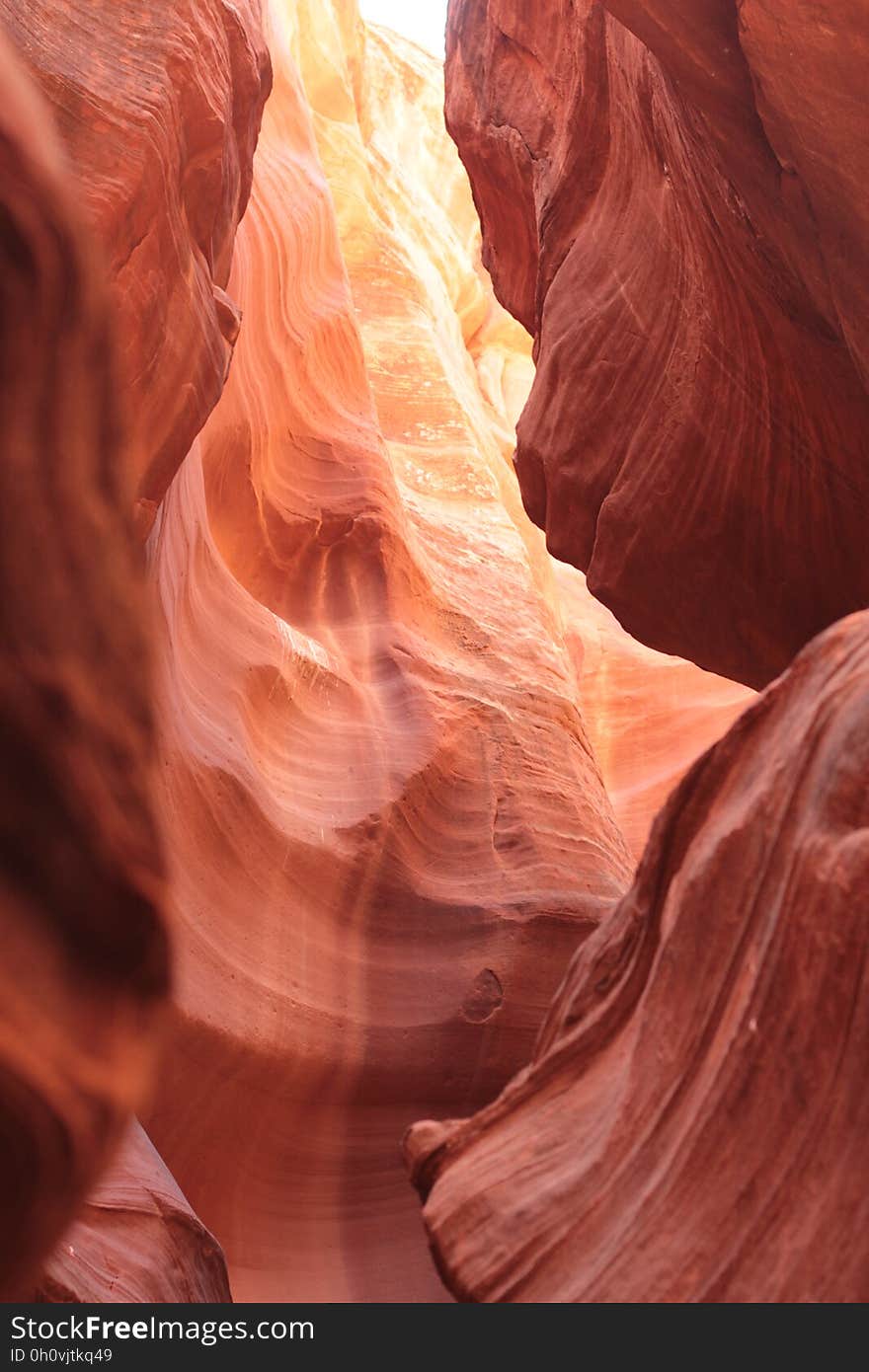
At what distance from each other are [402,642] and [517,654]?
4.32 feet

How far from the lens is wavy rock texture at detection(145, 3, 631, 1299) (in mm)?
6504

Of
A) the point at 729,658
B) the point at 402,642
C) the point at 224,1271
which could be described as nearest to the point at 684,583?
the point at 729,658

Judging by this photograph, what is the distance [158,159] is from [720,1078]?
11.7 ft

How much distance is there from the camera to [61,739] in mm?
1628

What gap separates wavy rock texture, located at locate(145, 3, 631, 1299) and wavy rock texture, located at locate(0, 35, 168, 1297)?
438 centimetres

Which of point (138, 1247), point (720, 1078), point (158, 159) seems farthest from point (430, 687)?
point (720, 1078)

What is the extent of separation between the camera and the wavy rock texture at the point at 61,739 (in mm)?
1606

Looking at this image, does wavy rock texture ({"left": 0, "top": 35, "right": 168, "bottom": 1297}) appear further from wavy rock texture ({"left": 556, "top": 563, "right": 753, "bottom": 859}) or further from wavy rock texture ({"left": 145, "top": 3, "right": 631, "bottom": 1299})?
wavy rock texture ({"left": 556, "top": 563, "right": 753, "bottom": 859})

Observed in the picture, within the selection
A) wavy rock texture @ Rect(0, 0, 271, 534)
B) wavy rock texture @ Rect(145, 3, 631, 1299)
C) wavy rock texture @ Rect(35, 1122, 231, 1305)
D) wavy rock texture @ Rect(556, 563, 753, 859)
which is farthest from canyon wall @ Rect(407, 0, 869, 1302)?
wavy rock texture @ Rect(556, 563, 753, 859)

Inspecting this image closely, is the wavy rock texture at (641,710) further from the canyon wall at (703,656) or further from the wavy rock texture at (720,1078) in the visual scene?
the wavy rock texture at (720,1078)

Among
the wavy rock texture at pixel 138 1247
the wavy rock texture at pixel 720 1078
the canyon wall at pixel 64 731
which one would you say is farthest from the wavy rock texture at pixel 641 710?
the canyon wall at pixel 64 731

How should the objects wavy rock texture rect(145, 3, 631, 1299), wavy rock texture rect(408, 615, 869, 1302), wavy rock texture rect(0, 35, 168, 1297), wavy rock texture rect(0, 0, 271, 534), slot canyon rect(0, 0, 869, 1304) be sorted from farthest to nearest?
wavy rock texture rect(145, 3, 631, 1299)
wavy rock texture rect(0, 0, 271, 534)
wavy rock texture rect(408, 615, 869, 1302)
slot canyon rect(0, 0, 869, 1304)
wavy rock texture rect(0, 35, 168, 1297)
